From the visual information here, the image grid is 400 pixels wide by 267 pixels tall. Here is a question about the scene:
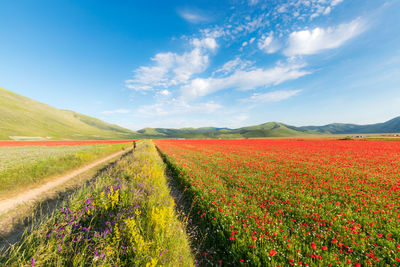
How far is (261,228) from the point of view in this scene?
497cm

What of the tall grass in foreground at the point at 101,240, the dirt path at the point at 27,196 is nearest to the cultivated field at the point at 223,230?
the tall grass in foreground at the point at 101,240

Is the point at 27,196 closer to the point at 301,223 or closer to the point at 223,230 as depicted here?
the point at 223,230

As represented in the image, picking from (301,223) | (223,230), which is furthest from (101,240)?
(301,223)

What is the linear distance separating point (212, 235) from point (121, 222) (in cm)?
332

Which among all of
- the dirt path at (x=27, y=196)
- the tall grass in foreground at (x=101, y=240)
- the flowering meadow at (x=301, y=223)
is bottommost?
the dirt path at (x=27, y=196)

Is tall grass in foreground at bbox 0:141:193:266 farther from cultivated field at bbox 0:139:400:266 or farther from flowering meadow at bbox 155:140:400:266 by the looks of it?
flowering meadow at bbox 155:140:400:266

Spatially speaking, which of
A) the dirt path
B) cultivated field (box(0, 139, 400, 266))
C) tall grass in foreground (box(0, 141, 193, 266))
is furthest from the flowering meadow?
the dirt path

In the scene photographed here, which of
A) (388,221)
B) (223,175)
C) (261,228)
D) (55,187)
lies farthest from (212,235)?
(55,187)

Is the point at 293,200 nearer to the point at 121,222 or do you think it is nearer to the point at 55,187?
the point at 121,222

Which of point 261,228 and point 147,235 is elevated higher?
point 147,235

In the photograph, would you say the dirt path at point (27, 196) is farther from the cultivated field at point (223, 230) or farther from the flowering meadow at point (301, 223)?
the flowering meadow at point (301, 223)

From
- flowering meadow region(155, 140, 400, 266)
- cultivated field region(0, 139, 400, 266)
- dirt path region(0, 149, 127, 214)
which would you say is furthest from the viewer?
dirt path region(0, 149, 127, 214)

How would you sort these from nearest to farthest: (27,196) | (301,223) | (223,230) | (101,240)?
1. (101,240)
2. (223,230)
3. (301,223)
4. (27,196)

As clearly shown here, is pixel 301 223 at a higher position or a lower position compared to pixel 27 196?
higher
